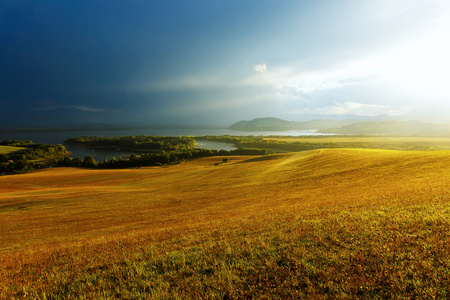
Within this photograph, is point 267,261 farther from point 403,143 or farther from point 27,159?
point 27,159

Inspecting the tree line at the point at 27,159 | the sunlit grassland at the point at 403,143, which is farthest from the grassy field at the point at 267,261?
the tree line at the point at 27,159

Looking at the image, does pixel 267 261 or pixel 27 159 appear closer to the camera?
pixel 267 261

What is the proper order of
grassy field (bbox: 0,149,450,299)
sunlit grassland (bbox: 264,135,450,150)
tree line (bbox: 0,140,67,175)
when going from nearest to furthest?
grassy field (bbox: 0,149,450,299) → sunlit grassland (bbox: 264,135,450,150) → tree line (bbox: 0,140,67,175)

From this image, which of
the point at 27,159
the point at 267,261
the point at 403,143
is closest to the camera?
the point at 267,261

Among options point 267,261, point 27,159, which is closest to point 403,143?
point 267,261

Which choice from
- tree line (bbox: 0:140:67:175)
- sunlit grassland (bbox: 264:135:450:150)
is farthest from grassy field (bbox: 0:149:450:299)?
tree line (bbox: 0:140:67:175)

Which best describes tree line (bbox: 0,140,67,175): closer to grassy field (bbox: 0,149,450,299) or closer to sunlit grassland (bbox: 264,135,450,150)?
grassy field (bbox: 0,149,450,299)

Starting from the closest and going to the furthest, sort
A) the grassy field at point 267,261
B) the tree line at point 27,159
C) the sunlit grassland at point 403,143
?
the grassy field at point 267,261, the sunlit grassland at point 403,143, the tree line at point 27,159

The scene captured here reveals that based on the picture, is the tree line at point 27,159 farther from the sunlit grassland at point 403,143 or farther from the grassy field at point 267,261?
the sunlit grassland at point 403,143

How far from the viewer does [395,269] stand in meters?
4.16

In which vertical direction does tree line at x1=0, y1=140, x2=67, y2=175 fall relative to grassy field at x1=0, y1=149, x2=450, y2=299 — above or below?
below

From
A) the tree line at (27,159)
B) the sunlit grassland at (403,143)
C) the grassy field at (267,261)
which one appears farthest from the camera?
the tree line at (27,159)

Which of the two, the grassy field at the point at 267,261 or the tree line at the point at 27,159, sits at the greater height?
the grassy field at the point at 267,261

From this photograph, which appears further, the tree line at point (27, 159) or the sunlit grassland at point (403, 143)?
the tree line at point (27, 159)
